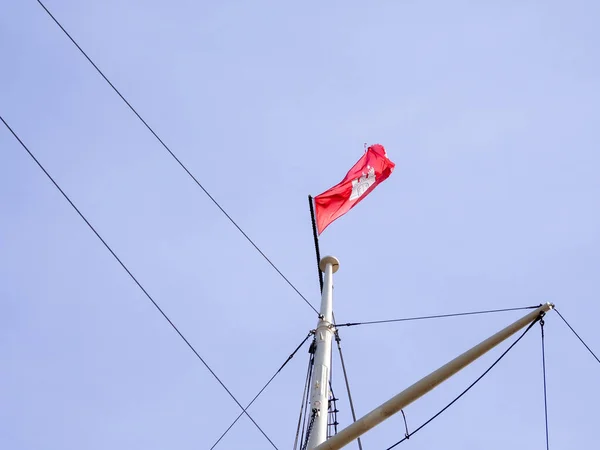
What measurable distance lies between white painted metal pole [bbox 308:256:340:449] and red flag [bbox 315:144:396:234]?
3000 millimetres

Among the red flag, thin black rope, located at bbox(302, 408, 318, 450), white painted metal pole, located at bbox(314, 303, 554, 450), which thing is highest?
→ the red flag

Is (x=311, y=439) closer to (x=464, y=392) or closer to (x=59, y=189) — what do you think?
(x=464, y=392)

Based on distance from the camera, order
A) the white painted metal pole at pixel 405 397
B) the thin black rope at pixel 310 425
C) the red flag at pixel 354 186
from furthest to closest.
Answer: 1. the red flag at pixel 354 186
2. the thin black rope at pixel 310 425
3. the white painted metal pole at pixel 405 397

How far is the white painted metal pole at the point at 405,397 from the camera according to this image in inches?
476

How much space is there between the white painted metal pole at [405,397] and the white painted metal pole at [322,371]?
188 centimetres

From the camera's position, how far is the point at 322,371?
1548 centimetres

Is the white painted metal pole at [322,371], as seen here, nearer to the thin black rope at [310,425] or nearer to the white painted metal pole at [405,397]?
the thin black rope at [310,425]

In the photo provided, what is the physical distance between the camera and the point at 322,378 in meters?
15.4

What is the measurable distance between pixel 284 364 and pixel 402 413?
201 inches

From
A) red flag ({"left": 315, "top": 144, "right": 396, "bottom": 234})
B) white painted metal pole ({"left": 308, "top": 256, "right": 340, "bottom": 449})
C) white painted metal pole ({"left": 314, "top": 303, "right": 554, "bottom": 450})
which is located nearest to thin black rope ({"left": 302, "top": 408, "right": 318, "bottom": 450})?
white painted metal pole ({"left": 308, "top": 256, "right": 340, "bottom": 449})

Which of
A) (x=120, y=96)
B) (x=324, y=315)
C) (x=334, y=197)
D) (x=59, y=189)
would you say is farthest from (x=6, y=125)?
(x=334, y=197)

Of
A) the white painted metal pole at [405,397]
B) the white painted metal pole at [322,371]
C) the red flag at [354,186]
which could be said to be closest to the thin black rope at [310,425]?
the white painted metal pole at [322,371]

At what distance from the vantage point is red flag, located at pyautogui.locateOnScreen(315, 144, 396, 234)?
2052cm

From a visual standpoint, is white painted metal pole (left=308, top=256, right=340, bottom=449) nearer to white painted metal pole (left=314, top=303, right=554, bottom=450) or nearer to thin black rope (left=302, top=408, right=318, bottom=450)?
thin black rope (left=302, top=408, right=318, bottom=450)
